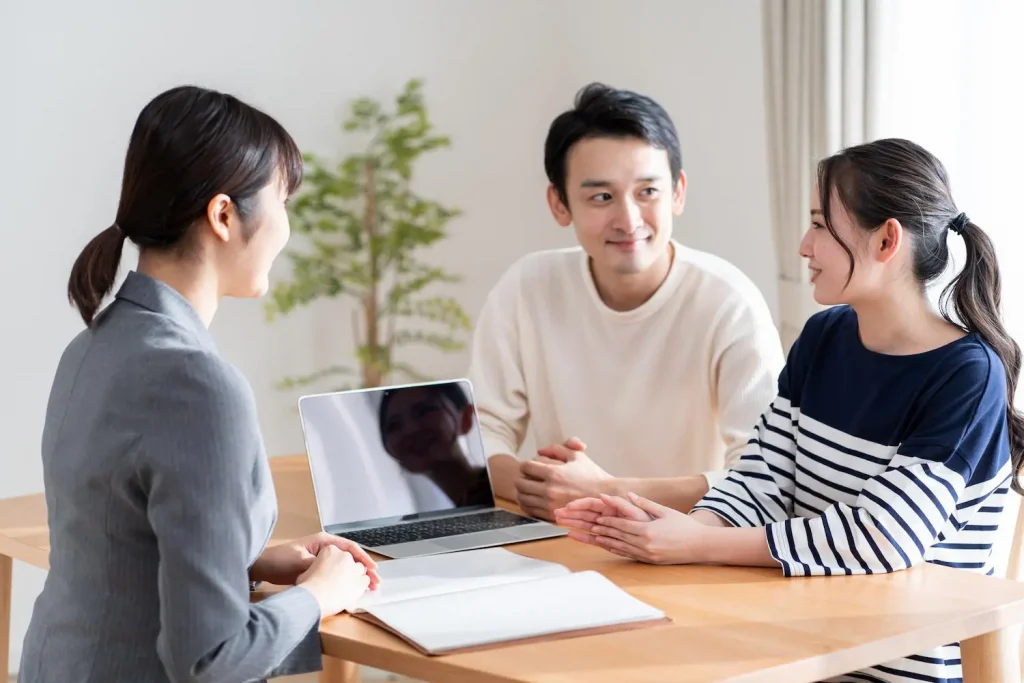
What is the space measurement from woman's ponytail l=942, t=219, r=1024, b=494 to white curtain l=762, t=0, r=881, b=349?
1.20 meters

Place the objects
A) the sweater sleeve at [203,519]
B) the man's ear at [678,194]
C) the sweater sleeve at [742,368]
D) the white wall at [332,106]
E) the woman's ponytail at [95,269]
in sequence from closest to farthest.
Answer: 1. the sweater sleeve at [203,519]
2. the woman's ponytail at [95,269]
3. the sweater sleeve at [742,368]
4. the man's ear at [678,194]
5. the white wall at [332,106]

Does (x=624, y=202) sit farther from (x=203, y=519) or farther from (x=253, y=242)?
(x=203, y=519)

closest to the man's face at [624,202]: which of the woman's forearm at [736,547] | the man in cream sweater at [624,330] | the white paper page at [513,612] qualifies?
the man in cream sweater at [624,330]

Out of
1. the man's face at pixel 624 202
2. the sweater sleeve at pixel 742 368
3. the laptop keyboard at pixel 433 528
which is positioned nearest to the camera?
the laptop keyboard at pixel 433 528

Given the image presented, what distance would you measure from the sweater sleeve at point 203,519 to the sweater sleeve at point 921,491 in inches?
26.8

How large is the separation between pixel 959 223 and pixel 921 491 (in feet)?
1.30

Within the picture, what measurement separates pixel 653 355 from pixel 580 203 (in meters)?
0.32

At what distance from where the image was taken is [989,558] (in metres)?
1.67

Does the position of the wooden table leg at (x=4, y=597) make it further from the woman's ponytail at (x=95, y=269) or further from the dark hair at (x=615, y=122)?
the dark hair at (x=615, y=122)

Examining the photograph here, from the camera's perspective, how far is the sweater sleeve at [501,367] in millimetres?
2375

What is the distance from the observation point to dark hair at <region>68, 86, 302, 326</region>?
132cm

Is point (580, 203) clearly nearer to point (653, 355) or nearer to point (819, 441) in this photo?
point (653, 355)

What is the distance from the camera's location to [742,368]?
220 centimetres

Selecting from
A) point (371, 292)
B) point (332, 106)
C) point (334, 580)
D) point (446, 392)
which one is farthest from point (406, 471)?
point (332, 106)
